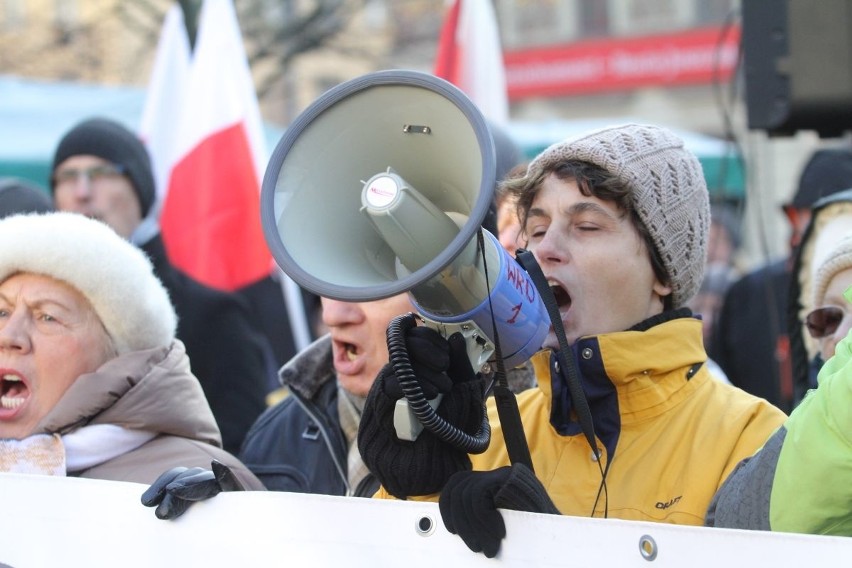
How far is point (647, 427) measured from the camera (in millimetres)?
2107

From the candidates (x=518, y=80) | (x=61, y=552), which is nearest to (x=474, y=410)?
(x=61, y=552)

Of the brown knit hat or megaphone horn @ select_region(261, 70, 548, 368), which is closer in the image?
megaphone horn @ select_region(261, 70, 548, 368)

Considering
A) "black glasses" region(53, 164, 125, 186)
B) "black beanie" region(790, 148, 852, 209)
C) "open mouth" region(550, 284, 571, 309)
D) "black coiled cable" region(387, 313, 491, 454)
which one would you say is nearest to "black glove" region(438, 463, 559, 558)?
"black coiled cable" region(387, 313, 491, 454)

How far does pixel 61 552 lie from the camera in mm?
2055

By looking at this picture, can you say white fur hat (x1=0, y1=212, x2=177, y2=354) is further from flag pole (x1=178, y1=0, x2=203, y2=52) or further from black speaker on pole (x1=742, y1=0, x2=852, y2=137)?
flag pole (x1=178, y1=0, x2=203, y2=52)

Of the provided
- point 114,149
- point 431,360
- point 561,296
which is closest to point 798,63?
point 561,296

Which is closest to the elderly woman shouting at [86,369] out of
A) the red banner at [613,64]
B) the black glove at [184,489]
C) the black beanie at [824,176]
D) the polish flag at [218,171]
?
the black glove at [184,489]

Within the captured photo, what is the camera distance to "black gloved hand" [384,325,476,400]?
183cm

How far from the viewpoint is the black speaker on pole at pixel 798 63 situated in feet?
10.4

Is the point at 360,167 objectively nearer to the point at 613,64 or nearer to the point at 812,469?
the point at 812,469

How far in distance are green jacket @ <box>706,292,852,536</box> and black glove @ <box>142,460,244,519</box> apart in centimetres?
81

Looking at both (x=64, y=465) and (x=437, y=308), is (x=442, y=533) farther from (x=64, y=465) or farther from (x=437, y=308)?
(x=64, y=465)

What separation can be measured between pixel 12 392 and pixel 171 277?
1.58m

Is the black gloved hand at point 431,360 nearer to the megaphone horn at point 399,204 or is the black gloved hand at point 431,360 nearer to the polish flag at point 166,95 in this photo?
the megaphone horn at point 399,204
